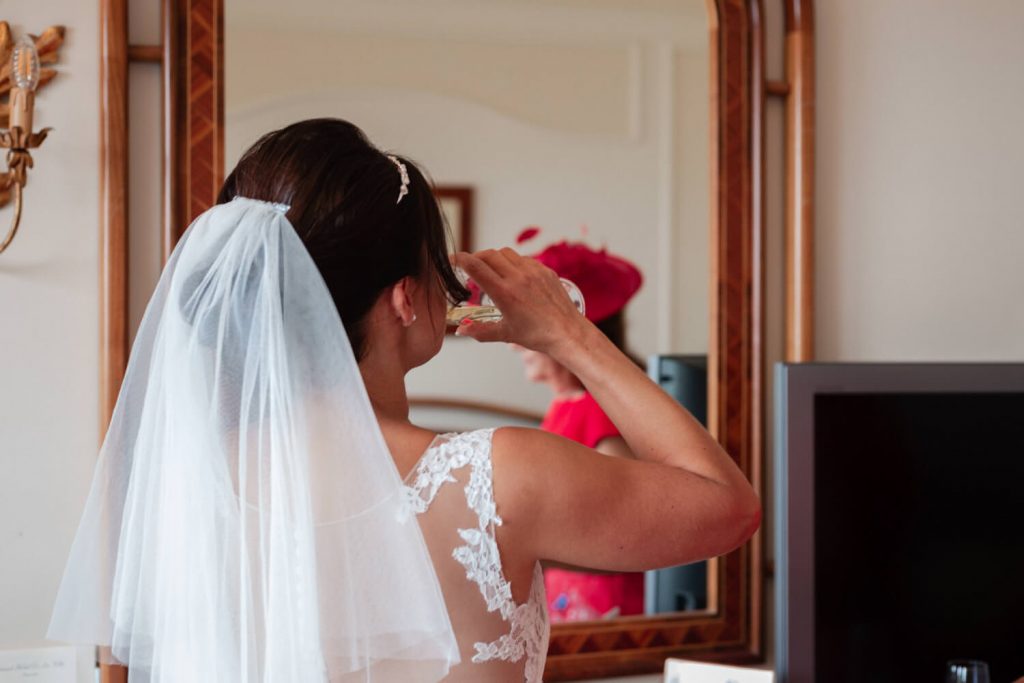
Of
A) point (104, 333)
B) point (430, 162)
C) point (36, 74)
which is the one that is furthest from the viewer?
point (430, 162)

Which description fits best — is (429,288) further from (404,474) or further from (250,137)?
(250,137)

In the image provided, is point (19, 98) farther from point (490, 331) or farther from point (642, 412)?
point (642, 412)

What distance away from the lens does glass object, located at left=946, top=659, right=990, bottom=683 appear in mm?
1771

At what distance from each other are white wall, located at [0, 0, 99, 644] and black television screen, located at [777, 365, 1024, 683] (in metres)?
1.12

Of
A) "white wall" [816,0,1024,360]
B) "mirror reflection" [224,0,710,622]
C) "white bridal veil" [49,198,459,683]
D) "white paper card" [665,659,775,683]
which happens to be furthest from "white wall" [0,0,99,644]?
"white wall" [816,0,1024,360]

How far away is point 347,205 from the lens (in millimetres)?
1050

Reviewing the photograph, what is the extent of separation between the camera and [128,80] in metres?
1.72

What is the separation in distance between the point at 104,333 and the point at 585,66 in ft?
3.11

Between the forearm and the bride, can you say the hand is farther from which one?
the bride

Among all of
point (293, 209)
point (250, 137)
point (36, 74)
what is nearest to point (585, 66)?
point (250, 137)

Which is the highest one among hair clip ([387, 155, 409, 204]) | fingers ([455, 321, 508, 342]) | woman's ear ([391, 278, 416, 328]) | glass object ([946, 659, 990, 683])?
hair clip ([387, 155, 409, 204])

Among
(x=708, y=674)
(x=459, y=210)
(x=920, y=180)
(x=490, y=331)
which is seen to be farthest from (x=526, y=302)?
(x=920, y=180)

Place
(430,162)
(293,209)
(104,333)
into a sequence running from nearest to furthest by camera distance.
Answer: (293,209) < (104,333) < (430,162)

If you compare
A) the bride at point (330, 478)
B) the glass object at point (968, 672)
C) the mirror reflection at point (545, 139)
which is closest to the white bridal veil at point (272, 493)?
the bride at point (330, 478)
